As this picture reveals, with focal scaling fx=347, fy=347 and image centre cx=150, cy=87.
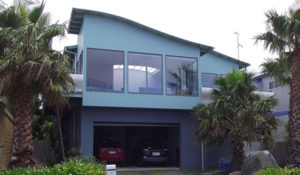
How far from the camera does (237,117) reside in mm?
13328

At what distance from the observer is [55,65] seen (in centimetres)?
1073

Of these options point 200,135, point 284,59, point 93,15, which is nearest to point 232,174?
point 200,135

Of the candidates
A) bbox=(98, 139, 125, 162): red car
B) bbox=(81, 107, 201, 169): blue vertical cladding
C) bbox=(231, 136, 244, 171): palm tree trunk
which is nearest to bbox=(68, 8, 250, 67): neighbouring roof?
bbox=(81, 107, 201, 169): blue vertical cladding

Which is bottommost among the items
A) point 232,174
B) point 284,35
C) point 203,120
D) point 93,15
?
point 232,174

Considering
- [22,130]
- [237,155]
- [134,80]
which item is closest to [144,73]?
[134,80]

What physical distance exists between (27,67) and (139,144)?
12.2 meters

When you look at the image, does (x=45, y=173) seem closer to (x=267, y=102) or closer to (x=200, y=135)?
(x=200, y=135)

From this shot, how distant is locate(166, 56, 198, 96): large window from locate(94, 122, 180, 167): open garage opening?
2002 millimetres

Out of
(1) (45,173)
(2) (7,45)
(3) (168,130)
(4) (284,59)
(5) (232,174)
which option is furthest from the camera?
(3) (168,130)

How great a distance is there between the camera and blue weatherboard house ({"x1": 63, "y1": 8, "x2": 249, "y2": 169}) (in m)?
15.2

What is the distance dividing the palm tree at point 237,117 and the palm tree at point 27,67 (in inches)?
237

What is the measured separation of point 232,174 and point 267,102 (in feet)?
10.4

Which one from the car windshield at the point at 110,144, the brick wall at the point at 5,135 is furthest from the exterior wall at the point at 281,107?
the brick wall at the point at 5,135

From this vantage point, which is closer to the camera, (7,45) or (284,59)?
(7,45)
